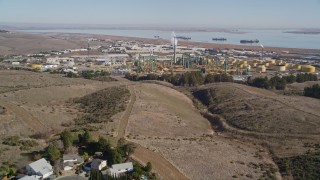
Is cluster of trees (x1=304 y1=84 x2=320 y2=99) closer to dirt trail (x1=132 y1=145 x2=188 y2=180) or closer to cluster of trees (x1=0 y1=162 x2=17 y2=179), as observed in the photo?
dirt trail (x1=132 y1=145 x2=188 y2=180)

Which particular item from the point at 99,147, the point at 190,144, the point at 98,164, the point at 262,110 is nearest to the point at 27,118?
the point at 99,147

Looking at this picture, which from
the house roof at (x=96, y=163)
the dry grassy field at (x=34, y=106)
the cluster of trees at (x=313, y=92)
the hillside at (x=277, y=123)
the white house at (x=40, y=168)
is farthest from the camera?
the cluster of trees at (x=313, y=92)

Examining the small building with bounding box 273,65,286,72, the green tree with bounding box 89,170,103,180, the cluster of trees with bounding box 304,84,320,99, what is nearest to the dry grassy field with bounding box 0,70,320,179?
the cluster of trees with bounding box 304,84,320,99

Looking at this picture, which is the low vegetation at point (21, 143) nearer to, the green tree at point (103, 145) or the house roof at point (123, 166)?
the green tree at point (103, 145)

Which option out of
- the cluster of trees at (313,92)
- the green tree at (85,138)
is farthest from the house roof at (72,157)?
the cluster of trees at (313,92)

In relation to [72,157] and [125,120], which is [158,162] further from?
[125,120]

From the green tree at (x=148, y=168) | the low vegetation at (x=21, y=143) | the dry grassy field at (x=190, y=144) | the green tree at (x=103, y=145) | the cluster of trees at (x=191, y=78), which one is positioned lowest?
the cluster of trees at (x=191, y=78)

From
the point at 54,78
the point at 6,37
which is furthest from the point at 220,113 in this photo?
the point at 6,37
